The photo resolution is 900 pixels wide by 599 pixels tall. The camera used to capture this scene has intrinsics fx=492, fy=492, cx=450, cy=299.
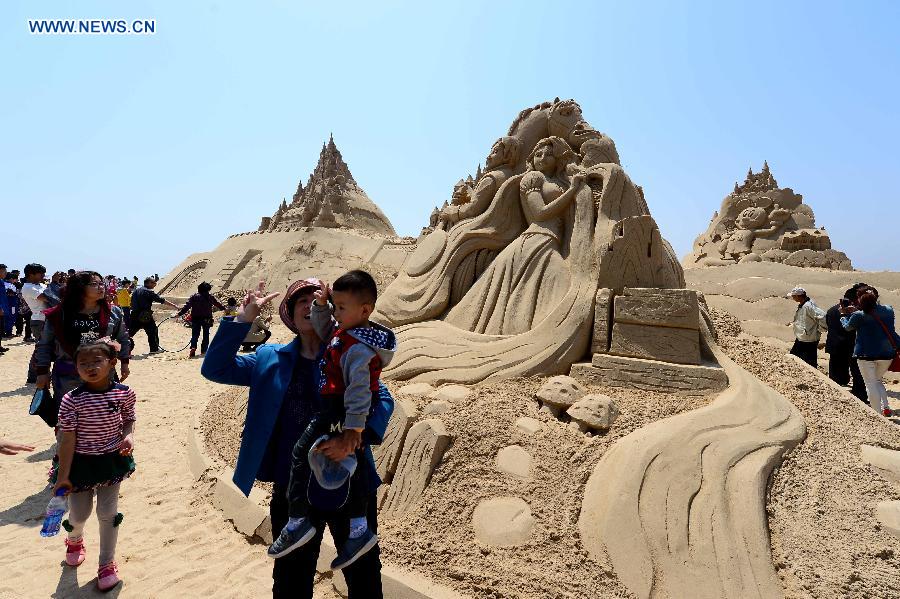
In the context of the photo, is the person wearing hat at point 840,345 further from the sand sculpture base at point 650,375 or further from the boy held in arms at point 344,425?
the boy held in arms at point 344,425

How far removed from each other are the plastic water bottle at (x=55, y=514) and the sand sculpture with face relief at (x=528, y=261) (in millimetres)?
2135

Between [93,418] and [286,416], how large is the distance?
1202 mm

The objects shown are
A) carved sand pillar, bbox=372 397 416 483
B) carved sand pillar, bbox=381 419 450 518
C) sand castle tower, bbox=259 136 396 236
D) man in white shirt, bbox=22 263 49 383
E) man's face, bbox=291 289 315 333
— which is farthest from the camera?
sand castle tower, bbox=259 136 396 236

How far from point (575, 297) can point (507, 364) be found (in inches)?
29.6

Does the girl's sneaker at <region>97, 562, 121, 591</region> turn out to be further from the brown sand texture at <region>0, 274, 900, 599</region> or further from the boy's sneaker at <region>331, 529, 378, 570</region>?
the boy's sneaker at <region>331, 529, 378, 570</region>

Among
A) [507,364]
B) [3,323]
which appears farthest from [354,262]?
[507,364]

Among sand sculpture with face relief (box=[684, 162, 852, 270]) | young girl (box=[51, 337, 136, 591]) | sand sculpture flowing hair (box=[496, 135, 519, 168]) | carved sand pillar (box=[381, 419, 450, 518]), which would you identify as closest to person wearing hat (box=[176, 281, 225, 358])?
sand sculpture flowing hair (box=[496, 135, 519, 168])

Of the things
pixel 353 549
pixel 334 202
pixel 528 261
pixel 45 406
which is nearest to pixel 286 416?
pixel 353 549

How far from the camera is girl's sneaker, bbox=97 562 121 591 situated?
2342 mm

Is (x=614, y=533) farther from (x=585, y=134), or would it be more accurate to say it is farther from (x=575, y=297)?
(x=585, y=134)

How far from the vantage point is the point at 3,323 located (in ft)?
31.7

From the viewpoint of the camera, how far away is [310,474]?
1.51 metres

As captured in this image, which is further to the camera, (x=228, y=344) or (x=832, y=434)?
(x=832, y=434)

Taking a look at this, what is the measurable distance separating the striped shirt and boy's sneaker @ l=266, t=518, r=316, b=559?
1311mm
